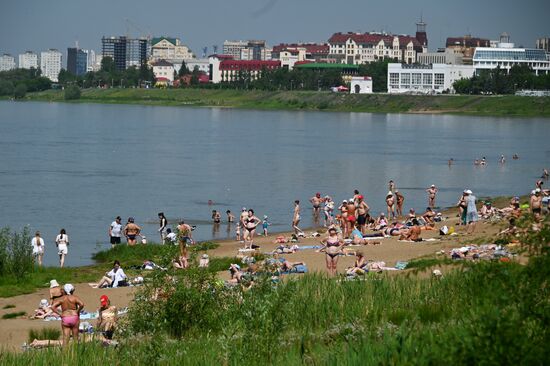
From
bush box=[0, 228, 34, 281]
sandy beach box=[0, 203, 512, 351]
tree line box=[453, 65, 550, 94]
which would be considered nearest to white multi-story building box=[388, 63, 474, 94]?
tree line box=[453, 65, 550, 94]

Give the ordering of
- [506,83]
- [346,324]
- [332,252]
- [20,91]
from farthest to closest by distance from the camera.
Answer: [20,91] → [506,83] → [332,252] → [346,324]

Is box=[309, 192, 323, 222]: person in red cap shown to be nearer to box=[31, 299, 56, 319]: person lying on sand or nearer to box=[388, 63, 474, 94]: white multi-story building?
box=[31, 299, 56, 319]: person lying on sand

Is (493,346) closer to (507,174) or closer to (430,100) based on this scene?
(507,174)

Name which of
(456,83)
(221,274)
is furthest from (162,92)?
(221,274)

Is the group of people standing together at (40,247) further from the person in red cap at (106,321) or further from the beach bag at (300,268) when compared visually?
the person in red cap at (106,321)

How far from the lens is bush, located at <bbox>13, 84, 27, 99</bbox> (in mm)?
186300

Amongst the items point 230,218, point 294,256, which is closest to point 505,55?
point 230,218

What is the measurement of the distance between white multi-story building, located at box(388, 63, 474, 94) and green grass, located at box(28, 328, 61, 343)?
5811 inches

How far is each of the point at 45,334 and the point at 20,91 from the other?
576 feet

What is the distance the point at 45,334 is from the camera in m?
15.7

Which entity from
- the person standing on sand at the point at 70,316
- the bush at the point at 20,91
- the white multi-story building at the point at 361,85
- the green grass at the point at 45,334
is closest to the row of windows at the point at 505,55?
the white multi-story building at the point at 361,85

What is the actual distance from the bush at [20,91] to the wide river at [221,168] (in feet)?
→ 271

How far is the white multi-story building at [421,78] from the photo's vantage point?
162 meters

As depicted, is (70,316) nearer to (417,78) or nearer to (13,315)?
(13,315)
